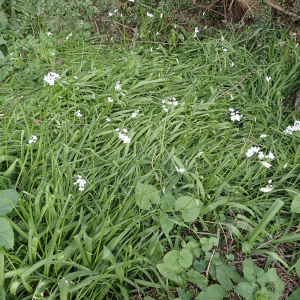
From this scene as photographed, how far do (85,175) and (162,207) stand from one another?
0.67 meters

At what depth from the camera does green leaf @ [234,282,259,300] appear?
1310 mm

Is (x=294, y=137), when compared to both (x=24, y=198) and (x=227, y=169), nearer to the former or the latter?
(x=227, y=169)

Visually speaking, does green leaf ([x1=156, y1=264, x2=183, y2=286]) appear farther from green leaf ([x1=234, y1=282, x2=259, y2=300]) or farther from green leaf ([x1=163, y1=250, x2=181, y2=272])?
green leaf ([x1=234, y1=282, x2=259, y2=300])

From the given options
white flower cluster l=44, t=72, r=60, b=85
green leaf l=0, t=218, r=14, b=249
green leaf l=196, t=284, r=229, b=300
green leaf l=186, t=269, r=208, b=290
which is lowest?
green leaf l=186, t=269, r=208, b=290

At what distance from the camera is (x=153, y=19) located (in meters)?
3.35

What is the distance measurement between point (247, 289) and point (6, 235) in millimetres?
1210

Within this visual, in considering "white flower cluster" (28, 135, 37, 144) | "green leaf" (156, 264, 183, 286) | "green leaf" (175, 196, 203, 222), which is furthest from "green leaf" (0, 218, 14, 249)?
"green leaf" (175, 196, 203, 222)

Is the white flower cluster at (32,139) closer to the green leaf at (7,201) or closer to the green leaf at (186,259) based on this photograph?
the green leaf at (7,201)

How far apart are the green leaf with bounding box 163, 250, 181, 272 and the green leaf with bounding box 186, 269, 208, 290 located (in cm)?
7

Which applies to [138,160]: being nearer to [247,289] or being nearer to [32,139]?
[32,139]

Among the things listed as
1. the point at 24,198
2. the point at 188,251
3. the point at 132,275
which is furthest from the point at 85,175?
the point at 188,251

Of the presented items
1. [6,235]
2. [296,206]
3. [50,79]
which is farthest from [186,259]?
[50,79]

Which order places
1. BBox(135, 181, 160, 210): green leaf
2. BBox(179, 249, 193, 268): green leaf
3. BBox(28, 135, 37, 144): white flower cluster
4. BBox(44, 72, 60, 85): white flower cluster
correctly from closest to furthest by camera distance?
1. BBox(179, 249, 193, 268): green leaf
2. BBox(135, 181, 160, 210): green leaf
3. BBox(28, 135, 37, 144): white flower cluster
4. BBox(44, 72, 60, 85): white flower cluster

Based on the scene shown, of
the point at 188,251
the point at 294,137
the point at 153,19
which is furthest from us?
the point at 153,19
